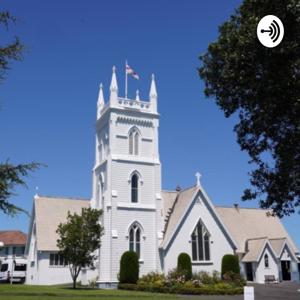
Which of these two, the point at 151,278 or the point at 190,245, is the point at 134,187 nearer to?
the point at 190,245

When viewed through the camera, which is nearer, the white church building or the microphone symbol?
the microphone symbol

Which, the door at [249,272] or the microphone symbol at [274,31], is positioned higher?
the microphone symbol at [274,31]

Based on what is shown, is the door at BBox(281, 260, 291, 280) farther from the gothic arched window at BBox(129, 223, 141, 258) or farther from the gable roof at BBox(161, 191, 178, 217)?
the gothic arched window at BBox(129, 223, 141, 258)

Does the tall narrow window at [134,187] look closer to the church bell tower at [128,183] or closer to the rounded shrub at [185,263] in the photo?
the church bell tower at [128,183]

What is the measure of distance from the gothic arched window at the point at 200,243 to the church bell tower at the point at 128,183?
336 cm

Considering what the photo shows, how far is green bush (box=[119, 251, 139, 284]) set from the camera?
142ft

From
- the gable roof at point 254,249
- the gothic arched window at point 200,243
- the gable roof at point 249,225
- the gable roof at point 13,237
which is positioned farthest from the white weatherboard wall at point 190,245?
the gable roof at point 13,237

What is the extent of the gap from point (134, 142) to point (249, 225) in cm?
1646

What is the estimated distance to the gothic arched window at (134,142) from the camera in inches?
1928

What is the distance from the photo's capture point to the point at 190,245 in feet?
153

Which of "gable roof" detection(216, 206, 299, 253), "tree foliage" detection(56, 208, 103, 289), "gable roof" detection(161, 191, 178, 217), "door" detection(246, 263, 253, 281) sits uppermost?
"gable roof" detection(161, 191, 178, 217)

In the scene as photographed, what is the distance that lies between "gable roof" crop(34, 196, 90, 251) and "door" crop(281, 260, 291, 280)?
21255 millimetres

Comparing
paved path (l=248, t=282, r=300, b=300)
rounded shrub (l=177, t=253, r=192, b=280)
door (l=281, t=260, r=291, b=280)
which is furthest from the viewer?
door (l=281, t=260, r=291, b=280)

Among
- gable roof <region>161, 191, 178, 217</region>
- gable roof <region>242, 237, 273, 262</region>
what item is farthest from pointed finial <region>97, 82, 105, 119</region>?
gable roof <region>242, 237, 273, 262</region>
